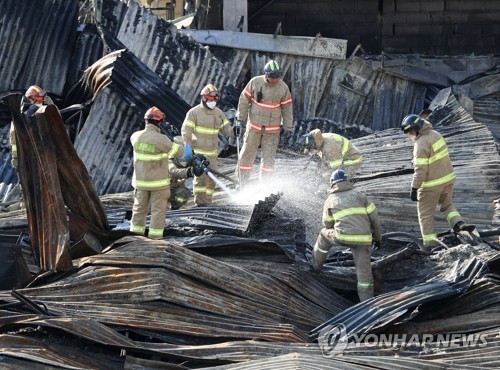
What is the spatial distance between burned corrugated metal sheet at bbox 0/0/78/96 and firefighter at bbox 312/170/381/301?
8114 mm

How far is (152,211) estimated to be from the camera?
12.1 meters

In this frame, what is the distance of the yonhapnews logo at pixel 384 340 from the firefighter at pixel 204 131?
448 cm

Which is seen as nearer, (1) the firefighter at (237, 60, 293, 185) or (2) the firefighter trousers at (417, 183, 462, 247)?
(2) the firefighter trousers at (417, 183, 462, 247)

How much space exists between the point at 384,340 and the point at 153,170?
3844 mm

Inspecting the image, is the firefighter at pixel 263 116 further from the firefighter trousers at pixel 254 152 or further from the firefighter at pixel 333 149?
the firefighter at pixel 333 149

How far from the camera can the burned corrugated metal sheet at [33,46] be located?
1775cm

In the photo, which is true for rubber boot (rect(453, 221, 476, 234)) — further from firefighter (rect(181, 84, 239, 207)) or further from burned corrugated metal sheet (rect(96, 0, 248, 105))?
burned corrugated metal sheet (rect(96, 0, 248, 105))

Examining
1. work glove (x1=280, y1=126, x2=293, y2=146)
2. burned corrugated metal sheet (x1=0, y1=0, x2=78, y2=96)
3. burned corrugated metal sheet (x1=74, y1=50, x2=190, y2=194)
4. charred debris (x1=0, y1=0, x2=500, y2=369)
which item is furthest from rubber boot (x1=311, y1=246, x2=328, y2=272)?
burned corrugated metal sheet (x1=0, y1=0, x2=78, y2=96)

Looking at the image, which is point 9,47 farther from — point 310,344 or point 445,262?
point 310,344

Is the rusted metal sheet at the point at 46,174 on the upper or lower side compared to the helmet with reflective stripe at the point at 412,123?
lower

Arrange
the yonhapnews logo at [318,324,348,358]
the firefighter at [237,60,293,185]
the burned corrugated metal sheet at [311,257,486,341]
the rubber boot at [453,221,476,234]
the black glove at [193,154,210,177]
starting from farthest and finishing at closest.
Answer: the firefighter at [237,60,293,185] → the black glove at [193,154,210,177] → the rubber boot at [453,221,476,234] → the burned corrugated metal sheet at [311,257,486,341] → the yonhapnews logo at [318,324,348,358]

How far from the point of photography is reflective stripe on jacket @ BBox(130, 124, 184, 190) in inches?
474

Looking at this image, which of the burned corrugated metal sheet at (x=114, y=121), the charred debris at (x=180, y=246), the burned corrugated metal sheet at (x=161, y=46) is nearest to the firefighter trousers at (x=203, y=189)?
the charred debris at (x=180, y=246)

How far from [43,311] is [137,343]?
0.96 meters
